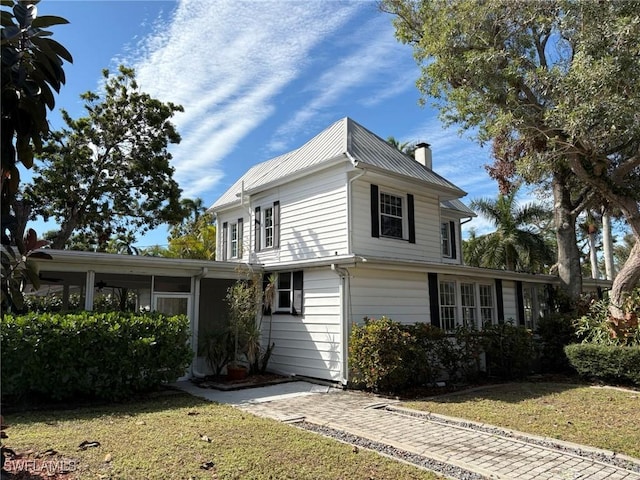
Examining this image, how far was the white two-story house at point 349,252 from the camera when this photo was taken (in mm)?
11453

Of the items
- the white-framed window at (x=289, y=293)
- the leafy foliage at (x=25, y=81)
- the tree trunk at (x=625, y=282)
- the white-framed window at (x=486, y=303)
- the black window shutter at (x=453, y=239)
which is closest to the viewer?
the leafy foliage at (x=25, y=81)

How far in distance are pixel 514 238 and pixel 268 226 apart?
54.6 ft

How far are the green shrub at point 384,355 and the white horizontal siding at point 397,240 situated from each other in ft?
8.96

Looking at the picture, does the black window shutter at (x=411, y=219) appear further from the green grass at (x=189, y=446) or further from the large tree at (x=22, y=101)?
the large tree at (x=22, y=101)

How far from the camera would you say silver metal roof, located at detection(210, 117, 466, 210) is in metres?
13.0

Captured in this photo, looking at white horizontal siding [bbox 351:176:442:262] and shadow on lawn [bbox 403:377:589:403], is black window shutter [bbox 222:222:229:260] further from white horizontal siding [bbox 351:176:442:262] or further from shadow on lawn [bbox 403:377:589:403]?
shadow on lawn [bbox 403:377:589:403]

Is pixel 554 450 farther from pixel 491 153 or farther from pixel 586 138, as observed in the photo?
pixel 491 153

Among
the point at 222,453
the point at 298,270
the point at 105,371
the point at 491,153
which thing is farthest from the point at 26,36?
the point at 491,153

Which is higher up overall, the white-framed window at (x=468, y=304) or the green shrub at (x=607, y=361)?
the white-framed window at (x=468, y=304)

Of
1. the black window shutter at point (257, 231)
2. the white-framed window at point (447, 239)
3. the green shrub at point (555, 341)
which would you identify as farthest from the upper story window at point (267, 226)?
the green shrub at point (555, 341)

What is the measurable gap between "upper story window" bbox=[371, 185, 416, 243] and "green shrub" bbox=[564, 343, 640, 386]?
5429 millimetres

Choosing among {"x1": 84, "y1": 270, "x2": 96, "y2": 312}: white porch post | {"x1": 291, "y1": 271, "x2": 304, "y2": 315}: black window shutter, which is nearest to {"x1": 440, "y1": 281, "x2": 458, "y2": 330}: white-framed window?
{"x1": 291, "y1": 271, "x2": 304, "y2": 315}: black window shutter

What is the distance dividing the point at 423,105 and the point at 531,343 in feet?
28.1

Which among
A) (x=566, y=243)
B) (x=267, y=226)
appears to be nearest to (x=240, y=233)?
(x=267, y=226)
